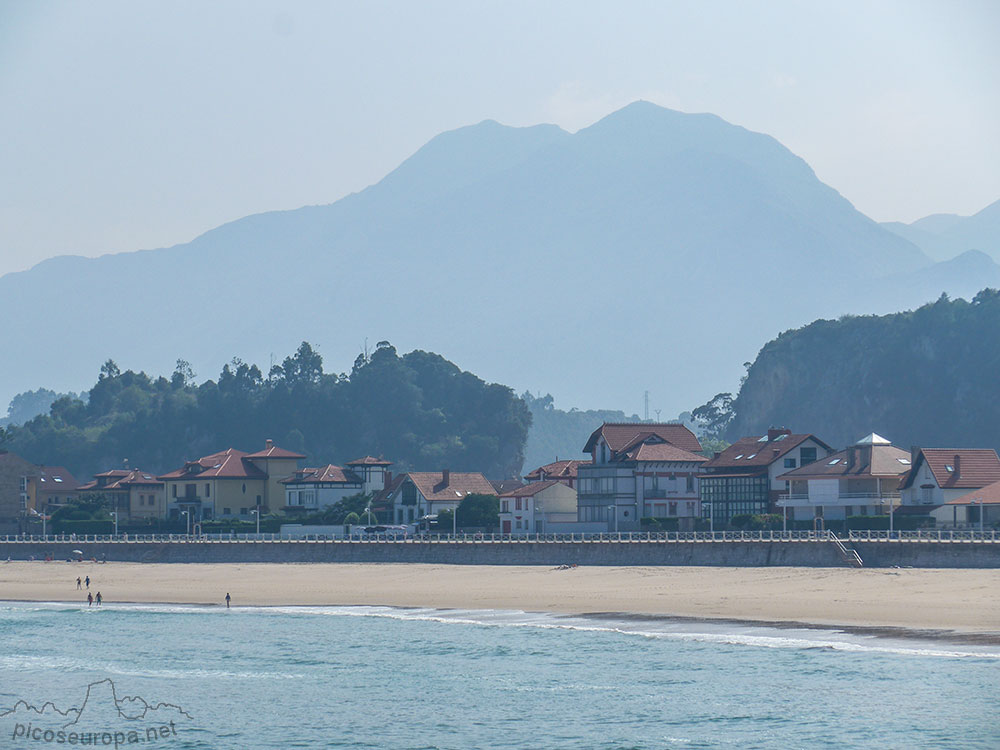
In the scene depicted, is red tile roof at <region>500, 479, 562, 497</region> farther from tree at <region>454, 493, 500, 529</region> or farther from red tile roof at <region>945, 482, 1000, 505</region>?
red tile roof at <region>945, 482, 1000, 505</region>

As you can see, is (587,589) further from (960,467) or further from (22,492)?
(22,492)

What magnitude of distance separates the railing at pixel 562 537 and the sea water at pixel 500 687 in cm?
2113

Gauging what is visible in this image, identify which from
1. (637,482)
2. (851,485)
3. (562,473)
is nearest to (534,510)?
(637,482)

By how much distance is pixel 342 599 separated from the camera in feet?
239

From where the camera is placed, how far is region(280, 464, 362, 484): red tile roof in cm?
12462

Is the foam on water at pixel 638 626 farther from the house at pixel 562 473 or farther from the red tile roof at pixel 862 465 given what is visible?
the house at pixel 562 473

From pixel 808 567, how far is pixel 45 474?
10177 cm

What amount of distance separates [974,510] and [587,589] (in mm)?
26218

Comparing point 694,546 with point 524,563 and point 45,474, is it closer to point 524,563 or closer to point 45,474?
point 524,563

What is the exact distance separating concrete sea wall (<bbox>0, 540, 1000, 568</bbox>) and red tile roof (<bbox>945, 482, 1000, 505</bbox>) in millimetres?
11368

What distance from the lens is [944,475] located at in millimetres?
86500

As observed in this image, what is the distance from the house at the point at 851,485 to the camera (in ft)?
302

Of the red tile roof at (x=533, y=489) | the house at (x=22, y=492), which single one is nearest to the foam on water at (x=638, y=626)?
the red tile roof at (x=533, y=489)

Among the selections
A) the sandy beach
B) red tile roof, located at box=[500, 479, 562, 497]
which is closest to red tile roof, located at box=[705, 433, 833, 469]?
red tile roof, located at box=[500, 479, 562, 497]
